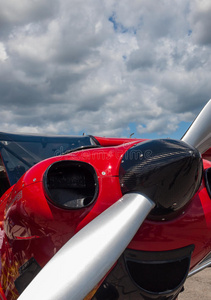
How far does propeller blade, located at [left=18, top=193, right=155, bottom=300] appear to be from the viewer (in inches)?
47.1

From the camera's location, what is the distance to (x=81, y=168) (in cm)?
200

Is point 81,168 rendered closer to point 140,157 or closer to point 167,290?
point 140,157

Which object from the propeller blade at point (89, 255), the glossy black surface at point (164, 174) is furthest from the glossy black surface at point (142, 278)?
the propeller blade at point (89, 255)

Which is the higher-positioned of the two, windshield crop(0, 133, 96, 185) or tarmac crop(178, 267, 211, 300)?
windshield crop(0, 133, 96, 185)

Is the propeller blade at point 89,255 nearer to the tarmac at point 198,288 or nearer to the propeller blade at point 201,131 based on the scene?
the propeller blade at point 201,131

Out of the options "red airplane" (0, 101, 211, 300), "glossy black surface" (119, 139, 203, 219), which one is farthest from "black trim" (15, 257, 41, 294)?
"glossy black surface" (119, 139, 203, 219)

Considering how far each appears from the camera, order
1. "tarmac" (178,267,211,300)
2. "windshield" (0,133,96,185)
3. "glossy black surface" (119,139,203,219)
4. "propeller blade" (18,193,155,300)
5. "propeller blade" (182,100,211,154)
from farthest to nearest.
A: "tarmac" (178,267,211,300)
"windshield" (0,133,96,185)
"propeller blade" (182,100,211,154)
"glossy black surface" (119,139,203,219)
"propeller blade" (18,193,155,300)

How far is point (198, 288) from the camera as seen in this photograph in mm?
4223

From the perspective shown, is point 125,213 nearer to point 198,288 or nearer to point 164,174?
point 164,174

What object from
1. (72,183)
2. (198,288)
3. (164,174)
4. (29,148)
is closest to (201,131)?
(164,174)

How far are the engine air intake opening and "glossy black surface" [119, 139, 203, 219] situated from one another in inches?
9.5

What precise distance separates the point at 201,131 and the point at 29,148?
2250mm

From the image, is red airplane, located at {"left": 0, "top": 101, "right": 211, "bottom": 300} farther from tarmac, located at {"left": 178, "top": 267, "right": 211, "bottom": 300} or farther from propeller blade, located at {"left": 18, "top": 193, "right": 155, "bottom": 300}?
tarmac, located at {"left": 178, "top": 267, "right": 211, "bottom": 300}

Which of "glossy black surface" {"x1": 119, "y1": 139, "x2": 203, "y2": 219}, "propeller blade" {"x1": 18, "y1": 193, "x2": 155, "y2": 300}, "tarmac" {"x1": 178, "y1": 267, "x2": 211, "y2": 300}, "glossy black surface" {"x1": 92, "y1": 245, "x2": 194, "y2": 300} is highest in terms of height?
"glossy black surface" {"x1": 119, "y1": 139, "x2": 203, "y2": 219}
